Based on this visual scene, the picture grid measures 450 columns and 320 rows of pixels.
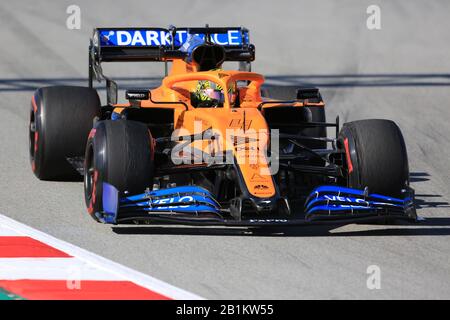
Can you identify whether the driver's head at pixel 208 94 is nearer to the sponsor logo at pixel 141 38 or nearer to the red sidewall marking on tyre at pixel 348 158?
the red sidewall marking on tyre at pixel 348 158

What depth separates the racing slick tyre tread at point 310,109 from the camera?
12664mm

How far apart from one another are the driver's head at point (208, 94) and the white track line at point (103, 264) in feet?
7.39

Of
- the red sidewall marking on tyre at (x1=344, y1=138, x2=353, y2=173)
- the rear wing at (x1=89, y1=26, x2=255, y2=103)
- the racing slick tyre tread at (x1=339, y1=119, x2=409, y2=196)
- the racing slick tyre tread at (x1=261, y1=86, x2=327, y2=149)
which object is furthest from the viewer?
the rear wing at (x1=89, y1=26, x2=255, y2=103)

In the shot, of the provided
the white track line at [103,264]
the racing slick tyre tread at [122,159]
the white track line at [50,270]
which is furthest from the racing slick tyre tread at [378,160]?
the white track line at [50,270]

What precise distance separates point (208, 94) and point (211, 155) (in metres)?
1.19

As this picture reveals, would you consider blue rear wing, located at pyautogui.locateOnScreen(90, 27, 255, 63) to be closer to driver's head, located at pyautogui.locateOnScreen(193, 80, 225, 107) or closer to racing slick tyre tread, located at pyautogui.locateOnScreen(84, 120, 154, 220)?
driver's head, located at pyautogui.locateOnScreen(193, 80, 225, 107)

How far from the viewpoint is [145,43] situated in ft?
42.9

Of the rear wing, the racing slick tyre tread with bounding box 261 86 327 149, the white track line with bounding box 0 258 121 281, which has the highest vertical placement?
the rear wing

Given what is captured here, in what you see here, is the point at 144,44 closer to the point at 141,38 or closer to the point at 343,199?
the point at 141,38

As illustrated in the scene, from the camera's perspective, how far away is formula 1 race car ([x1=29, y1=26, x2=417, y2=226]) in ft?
32.5

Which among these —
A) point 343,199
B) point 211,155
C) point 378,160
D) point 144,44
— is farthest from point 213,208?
point 144,44

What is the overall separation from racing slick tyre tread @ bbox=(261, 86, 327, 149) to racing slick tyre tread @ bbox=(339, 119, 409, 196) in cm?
195

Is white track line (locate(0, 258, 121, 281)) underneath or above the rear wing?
underneath

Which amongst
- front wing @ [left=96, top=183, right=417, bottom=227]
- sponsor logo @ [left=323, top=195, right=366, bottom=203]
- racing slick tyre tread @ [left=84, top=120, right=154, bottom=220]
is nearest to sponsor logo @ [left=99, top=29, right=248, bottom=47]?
racing slick tyre tread @ [left=84, top=120, right=154, bottom=220]
